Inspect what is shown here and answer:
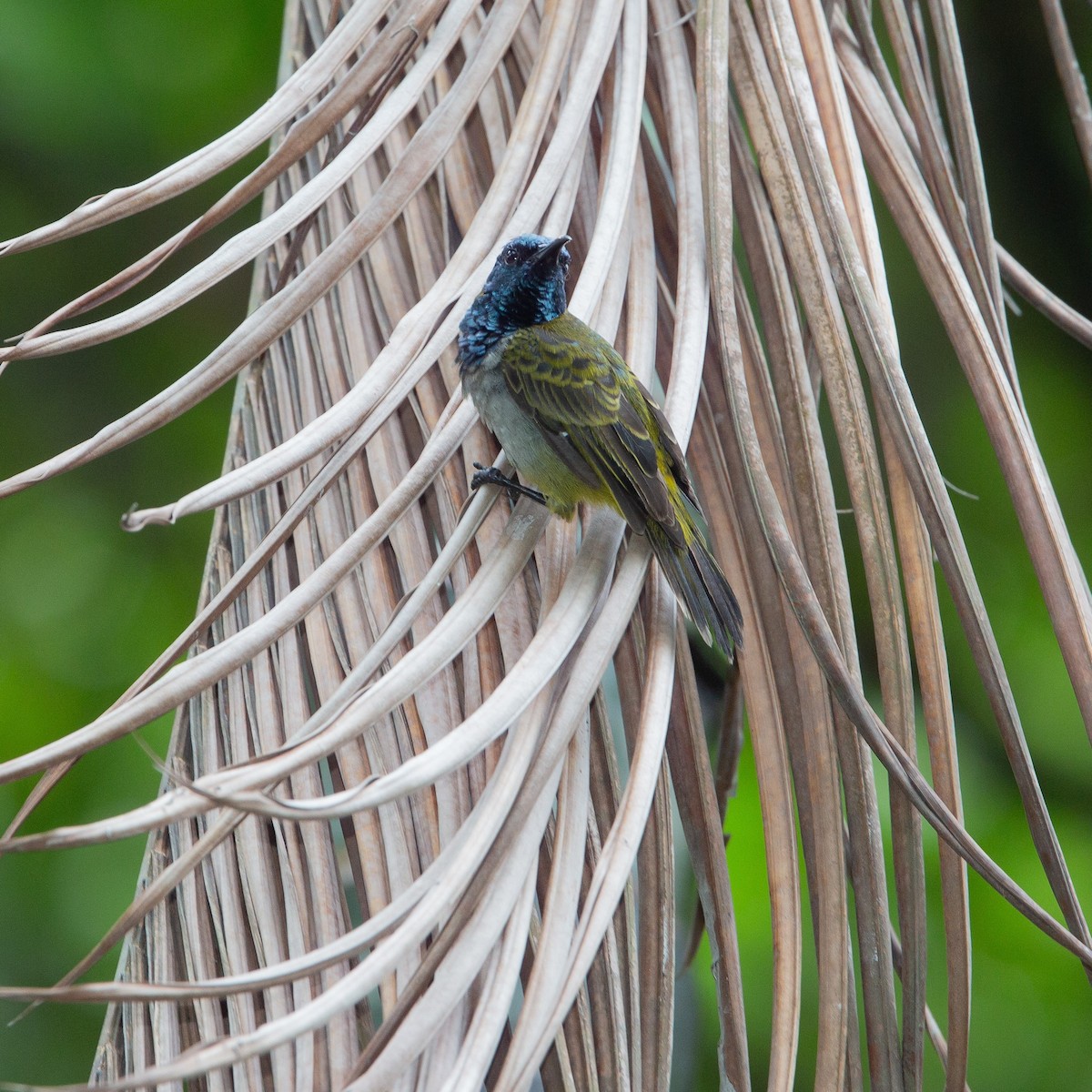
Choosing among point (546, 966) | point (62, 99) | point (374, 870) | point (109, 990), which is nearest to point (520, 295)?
point (374, 870)

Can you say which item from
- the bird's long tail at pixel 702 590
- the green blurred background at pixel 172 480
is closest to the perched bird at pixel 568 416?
the bird's long tail at pixel 702 590

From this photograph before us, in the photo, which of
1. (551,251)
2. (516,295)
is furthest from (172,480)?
(551,251)

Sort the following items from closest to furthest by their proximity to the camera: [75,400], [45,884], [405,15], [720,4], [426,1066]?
[426,1066] → [405,15] → [720,4] → [45,884] → [75,400]

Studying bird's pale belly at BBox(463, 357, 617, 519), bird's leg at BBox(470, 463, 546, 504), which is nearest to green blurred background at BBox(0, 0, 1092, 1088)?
bird's pale belly at BBox(463, 357, 617, 519)

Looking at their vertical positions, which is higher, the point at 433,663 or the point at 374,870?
→ the point at 433,663

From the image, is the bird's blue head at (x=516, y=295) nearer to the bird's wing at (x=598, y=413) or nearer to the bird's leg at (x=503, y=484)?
the bird's wing at (x=598, y=413)

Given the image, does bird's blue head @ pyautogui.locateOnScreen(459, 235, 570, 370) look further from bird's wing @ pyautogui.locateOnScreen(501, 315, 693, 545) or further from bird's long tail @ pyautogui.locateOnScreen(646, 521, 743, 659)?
bird's long tail @ pyautogui.locateOnScreen(646, 521, 743, 659)

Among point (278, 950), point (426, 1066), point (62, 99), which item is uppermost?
point (62, 99)

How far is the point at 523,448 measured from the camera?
1.61 meters

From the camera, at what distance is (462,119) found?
1.55 metres

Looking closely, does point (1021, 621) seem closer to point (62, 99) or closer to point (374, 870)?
point (374, 870)

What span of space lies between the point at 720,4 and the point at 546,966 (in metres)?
1.41

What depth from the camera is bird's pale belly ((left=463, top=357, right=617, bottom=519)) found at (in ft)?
5.14

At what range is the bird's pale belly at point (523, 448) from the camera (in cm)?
157
